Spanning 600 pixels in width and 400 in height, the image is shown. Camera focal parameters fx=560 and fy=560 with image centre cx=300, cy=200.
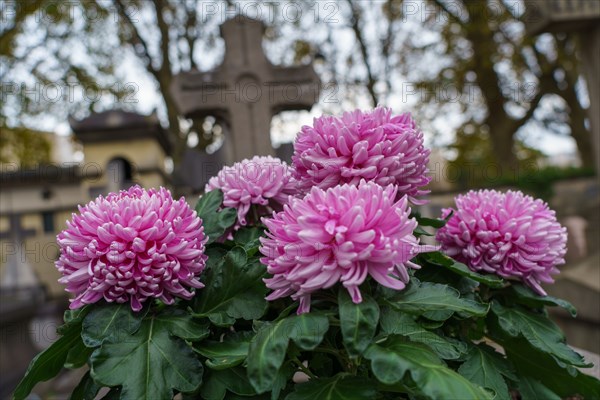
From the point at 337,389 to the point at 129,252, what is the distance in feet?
1.52

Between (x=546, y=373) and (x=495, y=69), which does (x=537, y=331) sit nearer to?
(x=546, y=373)

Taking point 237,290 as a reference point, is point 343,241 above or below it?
above

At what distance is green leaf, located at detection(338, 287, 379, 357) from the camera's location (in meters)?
0.89

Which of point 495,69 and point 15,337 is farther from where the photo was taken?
point 495,69

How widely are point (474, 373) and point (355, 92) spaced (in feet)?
51.6

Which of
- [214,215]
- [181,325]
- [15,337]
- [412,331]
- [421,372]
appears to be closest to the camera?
[421,372]

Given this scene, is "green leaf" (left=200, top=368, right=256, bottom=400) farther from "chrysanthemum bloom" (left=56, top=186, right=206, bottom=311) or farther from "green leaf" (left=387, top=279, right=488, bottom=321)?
"green leaf" (left=387, top=279, right=488, bottom=321)

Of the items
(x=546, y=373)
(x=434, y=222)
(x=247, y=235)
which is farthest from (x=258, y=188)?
(x=546, y=373)

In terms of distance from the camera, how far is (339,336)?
108 centimetres

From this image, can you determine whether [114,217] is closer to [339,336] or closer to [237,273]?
[237,273]

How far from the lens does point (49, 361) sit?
1196mm

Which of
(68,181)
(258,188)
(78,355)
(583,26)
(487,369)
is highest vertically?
(583,26)

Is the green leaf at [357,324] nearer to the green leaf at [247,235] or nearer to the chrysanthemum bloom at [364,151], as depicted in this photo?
the chrysanthemum bloom at [364,151]

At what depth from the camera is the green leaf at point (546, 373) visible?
1.32 meters
